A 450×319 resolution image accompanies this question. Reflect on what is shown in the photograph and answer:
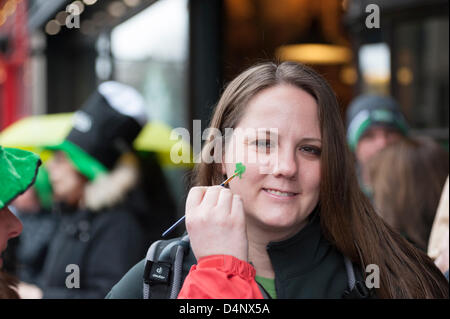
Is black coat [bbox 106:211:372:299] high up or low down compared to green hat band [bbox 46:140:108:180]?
down

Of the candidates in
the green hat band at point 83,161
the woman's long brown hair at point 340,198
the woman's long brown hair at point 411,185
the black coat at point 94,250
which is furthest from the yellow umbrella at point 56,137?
the woman's long brown hair at point 340,198

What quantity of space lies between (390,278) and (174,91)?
428cm

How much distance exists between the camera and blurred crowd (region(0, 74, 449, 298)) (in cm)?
Result: 322

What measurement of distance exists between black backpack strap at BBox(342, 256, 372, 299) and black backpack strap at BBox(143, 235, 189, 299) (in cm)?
49

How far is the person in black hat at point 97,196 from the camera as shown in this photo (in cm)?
338

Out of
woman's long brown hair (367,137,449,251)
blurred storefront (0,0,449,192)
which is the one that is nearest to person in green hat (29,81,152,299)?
blurred storefront (0,0,449,192)

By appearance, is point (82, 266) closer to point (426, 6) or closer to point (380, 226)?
point (380, 226)

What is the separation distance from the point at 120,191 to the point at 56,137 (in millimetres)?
1431

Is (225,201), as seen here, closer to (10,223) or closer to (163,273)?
(163,273)

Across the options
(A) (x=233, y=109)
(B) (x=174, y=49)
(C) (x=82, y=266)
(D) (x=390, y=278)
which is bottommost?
(C) (x=82, y=266)

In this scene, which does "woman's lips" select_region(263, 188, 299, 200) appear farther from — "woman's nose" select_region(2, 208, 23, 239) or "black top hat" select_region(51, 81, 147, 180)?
"black top hat" select_region(51, 81, 147, 180)
